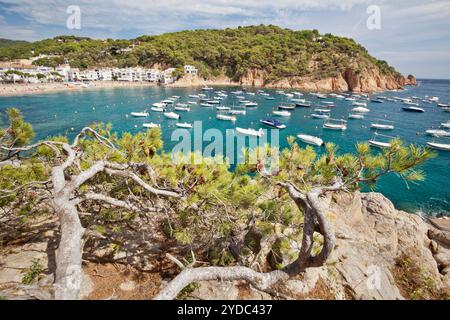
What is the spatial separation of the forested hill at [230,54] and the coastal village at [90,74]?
437 cm

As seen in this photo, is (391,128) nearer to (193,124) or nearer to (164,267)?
(193,124)

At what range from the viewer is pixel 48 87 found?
5734 cm

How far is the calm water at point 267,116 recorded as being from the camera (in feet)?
56.4

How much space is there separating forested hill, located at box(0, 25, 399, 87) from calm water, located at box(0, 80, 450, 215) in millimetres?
24471

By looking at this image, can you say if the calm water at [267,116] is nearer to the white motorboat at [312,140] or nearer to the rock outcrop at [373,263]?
the white motorboat at [312,140]

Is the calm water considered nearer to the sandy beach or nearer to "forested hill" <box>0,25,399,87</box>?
the sandy beach

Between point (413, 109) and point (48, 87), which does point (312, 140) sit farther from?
point (48, 87)

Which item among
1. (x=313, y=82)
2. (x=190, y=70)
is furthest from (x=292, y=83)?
(x=190, y=70)

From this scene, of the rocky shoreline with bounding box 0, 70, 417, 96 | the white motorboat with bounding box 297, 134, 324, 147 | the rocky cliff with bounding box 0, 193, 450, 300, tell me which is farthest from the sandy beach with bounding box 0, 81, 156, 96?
the rocky cliff with bounding box 0, 193, 450, 300

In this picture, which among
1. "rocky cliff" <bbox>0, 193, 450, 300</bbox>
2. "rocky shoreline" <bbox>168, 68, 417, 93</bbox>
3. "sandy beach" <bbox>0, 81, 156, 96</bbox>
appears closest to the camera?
"rocky cliff" <bbox>0, 193, 450, 300</bbox>

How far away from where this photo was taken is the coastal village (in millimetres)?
61906
